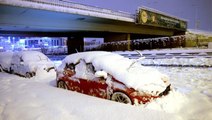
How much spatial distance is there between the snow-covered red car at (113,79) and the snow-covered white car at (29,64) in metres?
4.27

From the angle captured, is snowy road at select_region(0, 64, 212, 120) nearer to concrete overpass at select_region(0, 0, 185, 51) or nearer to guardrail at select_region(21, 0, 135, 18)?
concrete overpass at select_region(0, 0, 185, 51)

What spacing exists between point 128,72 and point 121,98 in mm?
838

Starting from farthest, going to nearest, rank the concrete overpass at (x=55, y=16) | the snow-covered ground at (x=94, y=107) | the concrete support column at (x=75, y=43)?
the concrete support column at (x=75, y=43), the concrete overpass at (x=55, y=16), the snow-covered ground at (x=94, y=107)

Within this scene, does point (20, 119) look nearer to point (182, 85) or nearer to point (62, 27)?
point (182, 85)

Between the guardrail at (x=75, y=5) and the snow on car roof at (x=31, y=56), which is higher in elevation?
the guardrail at (x=75, y=5)

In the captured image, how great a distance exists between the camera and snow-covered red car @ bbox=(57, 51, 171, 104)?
5.84m

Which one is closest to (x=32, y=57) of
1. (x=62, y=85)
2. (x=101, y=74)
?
(x=62, y=85)

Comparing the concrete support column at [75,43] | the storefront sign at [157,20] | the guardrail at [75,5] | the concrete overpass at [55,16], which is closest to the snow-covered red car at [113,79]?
the concrete overpass at [55,16]

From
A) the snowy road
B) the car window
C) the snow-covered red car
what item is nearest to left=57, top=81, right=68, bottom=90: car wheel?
the snow-covered red car

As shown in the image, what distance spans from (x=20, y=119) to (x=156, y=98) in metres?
3.51

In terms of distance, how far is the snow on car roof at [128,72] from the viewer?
19.4 feet

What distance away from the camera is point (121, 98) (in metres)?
6.07

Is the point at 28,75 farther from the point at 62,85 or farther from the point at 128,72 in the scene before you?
the point at 128,72

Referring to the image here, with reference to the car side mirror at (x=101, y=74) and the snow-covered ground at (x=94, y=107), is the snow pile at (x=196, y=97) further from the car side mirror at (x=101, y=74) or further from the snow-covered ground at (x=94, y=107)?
the car side mirror at (x=101, y=74)
